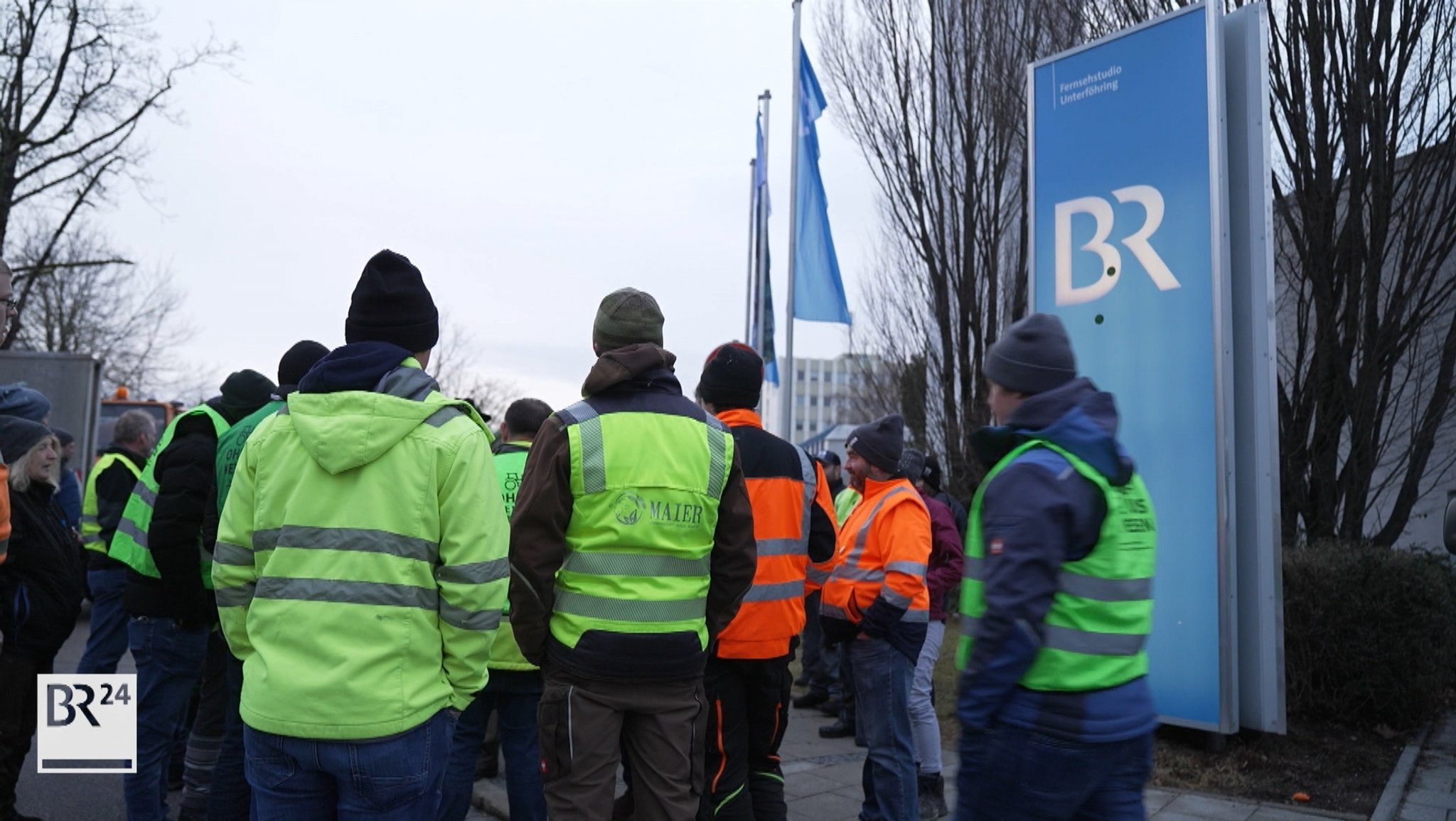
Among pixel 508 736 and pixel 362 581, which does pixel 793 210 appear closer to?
pixel 508 736

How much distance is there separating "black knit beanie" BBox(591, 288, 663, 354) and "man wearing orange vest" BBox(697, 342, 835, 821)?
692 mm

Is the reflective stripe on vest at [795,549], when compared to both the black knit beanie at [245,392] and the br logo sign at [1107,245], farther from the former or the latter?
the br logo sign at [1107,245]

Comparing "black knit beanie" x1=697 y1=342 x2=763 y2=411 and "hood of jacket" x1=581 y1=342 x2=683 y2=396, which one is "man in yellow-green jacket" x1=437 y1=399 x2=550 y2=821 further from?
"hood of jacket" x1=581 y1=342 x2=683 y2=396

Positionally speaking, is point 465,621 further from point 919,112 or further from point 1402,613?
point 919,112

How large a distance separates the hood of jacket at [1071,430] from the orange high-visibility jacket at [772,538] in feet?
4.40

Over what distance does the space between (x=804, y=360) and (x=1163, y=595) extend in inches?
4489

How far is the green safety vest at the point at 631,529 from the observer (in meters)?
3.18

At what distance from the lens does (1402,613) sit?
753cm

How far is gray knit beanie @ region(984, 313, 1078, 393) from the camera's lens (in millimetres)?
2889

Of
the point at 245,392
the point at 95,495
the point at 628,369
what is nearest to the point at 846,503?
the point at 245,392

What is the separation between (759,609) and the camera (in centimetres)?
403

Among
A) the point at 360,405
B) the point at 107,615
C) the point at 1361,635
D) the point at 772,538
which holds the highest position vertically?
the point at 360,405

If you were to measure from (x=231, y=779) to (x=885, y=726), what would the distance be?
279cm

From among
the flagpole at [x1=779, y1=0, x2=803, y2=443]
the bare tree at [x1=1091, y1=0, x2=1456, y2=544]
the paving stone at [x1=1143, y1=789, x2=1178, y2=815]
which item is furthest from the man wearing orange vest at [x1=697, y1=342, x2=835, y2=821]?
the flagpole at [x1=779, y1=0, x2=803, y2=443]
